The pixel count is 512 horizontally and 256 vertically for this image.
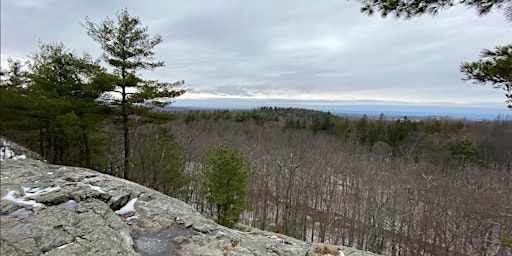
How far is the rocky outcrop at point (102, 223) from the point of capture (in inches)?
155

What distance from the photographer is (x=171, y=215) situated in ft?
17.5

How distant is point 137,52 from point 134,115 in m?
2.64

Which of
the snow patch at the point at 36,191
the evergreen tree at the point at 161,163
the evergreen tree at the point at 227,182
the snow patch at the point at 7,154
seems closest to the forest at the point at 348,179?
the evergreen tree at the point at 161,163

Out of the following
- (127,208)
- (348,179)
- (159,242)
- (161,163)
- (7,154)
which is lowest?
(348,179)

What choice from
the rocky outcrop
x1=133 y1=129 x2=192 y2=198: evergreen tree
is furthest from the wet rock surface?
x1=133 y1=129 x2=192 y2=198: evergreen tree

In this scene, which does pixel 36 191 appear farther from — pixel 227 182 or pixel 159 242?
pixel 227 182

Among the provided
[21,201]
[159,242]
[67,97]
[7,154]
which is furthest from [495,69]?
[67,97]

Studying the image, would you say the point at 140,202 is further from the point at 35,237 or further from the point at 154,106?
the point at 154,106

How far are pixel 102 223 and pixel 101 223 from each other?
1 centimetres

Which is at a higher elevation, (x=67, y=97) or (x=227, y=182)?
(x=67, y=97)

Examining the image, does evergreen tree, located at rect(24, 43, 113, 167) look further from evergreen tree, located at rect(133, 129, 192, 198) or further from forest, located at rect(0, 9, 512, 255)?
evergreen tree, located at rect(133, 129, 192, 198)

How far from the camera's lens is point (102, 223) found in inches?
177

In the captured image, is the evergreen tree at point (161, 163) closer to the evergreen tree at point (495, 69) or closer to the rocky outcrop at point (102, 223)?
the rocky outcrop at point (102, 223)

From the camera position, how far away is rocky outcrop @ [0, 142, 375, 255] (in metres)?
3.94
